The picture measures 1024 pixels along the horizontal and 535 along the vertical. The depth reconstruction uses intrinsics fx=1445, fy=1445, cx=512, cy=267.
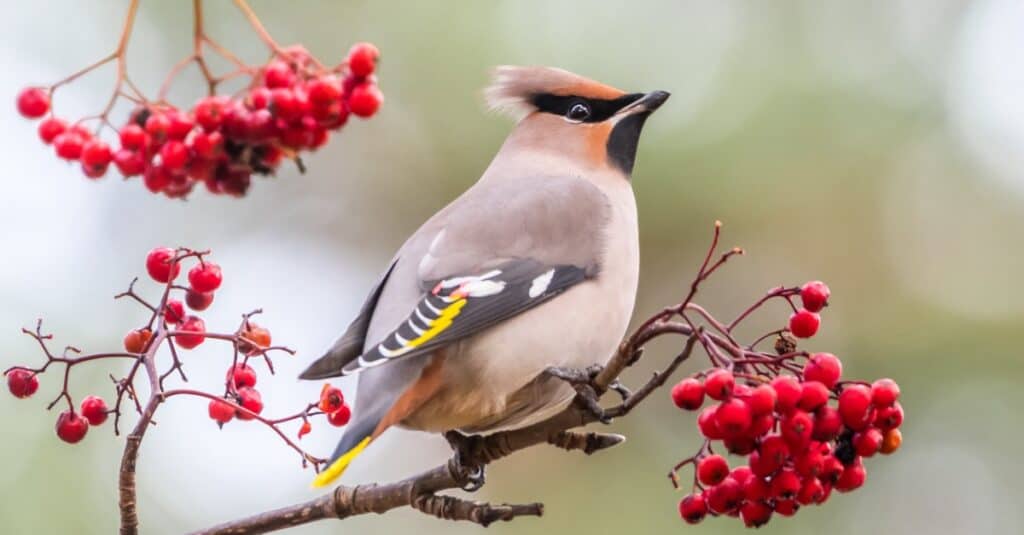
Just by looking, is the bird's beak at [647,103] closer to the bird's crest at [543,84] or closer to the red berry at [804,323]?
the bird's crest at [543,84]

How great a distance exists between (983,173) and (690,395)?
457cm

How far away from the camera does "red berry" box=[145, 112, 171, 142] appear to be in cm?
217

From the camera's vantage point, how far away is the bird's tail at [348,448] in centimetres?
246

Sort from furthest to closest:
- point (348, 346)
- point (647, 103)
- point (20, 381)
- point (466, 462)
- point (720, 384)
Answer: point (647, 103)
point (348, 346)
point (466, 462)
point (20, 381)
point (720, 384)

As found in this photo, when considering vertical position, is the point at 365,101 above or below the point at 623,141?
above

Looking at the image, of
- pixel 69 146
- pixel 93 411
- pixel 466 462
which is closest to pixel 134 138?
pixel 69 146

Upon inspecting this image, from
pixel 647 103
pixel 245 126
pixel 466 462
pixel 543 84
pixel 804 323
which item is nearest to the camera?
pixel 245 126

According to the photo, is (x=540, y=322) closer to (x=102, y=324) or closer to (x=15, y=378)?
(x=15, y=378)

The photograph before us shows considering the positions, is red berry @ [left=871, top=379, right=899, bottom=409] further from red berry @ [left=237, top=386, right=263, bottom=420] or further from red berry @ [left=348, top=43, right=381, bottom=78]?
red berry @ [left=237, top=386, right=263, bottom=420]

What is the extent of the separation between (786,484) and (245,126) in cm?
103

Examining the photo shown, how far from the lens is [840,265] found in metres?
6.07

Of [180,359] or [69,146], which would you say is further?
[180,359]

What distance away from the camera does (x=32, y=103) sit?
7.48 ft

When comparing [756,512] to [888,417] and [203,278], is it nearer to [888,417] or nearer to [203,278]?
[888,417]
